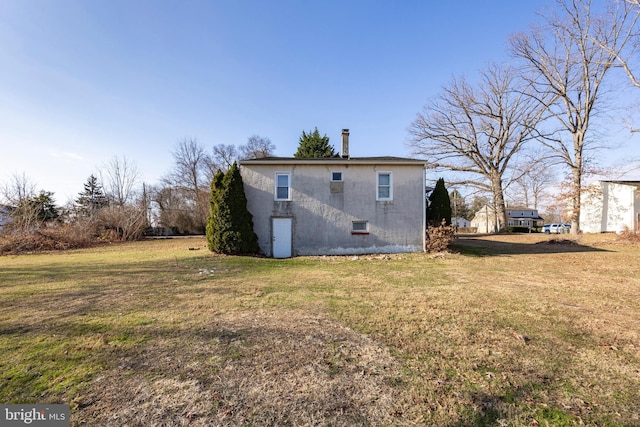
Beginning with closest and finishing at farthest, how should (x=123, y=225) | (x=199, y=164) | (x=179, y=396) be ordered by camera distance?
(x=179, y=396) → (x=123, y=225) → (x=199, y=164)

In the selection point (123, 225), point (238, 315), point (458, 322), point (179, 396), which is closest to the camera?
point (179, 396)

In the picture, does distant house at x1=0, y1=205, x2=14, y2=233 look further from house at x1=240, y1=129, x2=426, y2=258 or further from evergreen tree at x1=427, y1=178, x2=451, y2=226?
evergreen tree at x1=427, y1=178, x2=451, y2=226

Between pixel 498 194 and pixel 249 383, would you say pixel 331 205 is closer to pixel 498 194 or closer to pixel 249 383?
pixel 249 383

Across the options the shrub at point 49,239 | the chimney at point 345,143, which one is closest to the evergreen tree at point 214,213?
the chimney at point 345,143

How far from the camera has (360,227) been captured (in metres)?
13.1

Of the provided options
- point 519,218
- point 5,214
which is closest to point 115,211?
point 5,214

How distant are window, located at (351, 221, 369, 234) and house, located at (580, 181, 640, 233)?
73.9ft

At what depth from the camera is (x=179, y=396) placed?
2555 mm

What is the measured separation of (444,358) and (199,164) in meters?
40.8

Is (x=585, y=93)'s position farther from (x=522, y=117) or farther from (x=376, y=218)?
(x=376, y=218)

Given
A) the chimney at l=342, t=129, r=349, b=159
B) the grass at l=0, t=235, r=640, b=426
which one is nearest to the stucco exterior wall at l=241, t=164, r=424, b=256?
the chimney at l=342, t=129, r=349, b=159

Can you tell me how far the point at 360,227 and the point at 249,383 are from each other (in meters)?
10.7

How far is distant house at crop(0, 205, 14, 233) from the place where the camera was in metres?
Result: 17.1

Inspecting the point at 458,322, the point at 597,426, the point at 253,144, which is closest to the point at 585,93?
the point at 458,322
